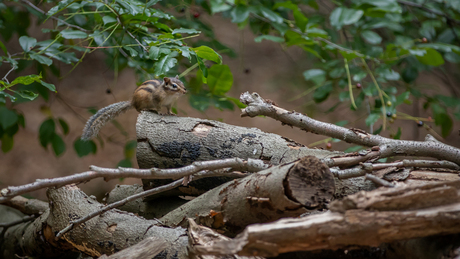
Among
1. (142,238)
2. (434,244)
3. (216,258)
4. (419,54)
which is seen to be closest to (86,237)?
(142,238)

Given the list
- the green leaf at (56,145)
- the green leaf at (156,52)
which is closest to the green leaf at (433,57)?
the green leaf at (156,52)

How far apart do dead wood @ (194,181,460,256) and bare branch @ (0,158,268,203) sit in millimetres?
364

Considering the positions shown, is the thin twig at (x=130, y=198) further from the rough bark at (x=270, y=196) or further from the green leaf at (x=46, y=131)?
the green leaf at (x=46, y=131)

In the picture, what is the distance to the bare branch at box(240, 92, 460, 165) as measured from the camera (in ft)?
5.59

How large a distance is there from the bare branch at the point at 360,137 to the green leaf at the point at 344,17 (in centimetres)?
117

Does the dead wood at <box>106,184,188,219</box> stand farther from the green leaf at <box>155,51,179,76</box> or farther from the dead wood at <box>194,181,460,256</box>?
the dead wood at <box>194,181,460,256</box>

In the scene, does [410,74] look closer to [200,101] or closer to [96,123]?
[200,101]

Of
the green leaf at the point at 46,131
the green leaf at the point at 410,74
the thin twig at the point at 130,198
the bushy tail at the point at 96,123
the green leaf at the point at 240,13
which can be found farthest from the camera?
the green leaf at the point at 410,74

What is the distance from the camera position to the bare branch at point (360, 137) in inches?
67.1

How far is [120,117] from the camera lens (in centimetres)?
612

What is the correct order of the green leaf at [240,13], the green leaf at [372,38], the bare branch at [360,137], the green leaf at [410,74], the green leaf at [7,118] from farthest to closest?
1. the green leaf at [410,74]
2. the green leaf at [372,38]
3. the green leaf at [240,13]
4. the green leaf at [7,118]
5. the bare branch at [360,137]

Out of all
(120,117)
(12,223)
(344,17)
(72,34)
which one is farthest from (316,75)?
(120,117)

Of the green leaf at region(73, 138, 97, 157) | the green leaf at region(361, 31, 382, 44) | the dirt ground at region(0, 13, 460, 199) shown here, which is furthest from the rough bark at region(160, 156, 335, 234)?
the dirt ground at region(0, 13, 460, 199)

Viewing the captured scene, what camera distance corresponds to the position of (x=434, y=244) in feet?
3.71
